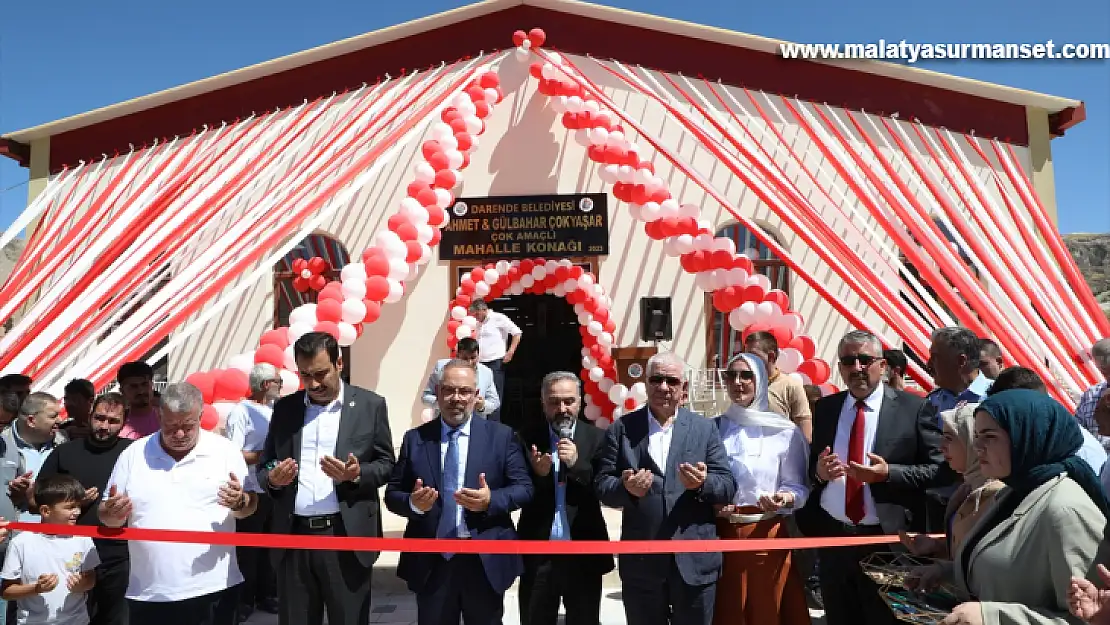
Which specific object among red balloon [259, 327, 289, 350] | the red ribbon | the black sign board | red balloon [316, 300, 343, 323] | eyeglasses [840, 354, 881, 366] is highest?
the black sign board

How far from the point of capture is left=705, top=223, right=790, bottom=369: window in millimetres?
8570

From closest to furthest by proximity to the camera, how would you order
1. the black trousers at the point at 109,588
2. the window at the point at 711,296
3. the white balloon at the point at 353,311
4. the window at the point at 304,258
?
the black trousers at the point at 109,588 < the white balloon at the point at 353,311 < the window at the point at 711,296 < the window at the point at 304,258

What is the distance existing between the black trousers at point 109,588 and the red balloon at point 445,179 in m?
4.73

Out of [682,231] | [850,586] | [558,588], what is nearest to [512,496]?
[558,588]

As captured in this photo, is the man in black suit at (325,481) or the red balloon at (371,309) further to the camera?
the red balloon at (371,309)

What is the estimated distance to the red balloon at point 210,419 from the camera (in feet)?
15.1

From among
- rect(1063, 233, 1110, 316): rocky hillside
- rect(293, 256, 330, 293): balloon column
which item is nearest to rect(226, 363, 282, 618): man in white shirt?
rect(293, 256, 330, 293): balloon column

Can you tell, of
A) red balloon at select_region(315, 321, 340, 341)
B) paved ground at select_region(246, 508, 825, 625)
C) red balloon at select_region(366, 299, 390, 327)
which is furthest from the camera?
red balloon at select_region(366, 299, 390, 327)

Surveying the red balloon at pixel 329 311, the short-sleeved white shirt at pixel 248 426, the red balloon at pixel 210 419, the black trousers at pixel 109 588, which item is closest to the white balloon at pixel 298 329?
the red balloon at pixel 329 311

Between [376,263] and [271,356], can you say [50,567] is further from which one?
[376,263]

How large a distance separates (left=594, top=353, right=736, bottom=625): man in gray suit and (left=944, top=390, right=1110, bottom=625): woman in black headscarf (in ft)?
3.79

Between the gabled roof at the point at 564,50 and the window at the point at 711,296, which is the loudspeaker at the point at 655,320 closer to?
the window at the point at 711,296

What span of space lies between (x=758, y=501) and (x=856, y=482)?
0.49 m

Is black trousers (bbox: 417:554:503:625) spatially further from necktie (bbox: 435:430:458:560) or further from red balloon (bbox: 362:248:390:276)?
red balloon (bbox: 362:248:390:276)
